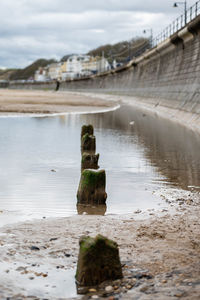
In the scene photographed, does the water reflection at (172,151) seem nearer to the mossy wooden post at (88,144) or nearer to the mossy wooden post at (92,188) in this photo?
the mossy wooden post at (88,144)

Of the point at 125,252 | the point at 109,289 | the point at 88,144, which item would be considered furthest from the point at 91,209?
the point at 88,144

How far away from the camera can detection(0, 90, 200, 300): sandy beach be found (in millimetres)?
4293

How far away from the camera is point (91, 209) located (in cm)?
759

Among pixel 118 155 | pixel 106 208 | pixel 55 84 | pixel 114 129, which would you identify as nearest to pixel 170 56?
pixel 114 129

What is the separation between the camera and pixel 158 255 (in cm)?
517

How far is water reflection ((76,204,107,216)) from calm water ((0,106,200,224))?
10 centimetres

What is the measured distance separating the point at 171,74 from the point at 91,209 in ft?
100

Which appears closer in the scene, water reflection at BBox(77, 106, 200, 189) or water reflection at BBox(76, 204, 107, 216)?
water reflection at BBox(76, 204, 107, 216)

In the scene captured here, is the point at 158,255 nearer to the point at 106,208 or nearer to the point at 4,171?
the point at 106,208

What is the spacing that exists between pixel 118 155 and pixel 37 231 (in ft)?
25.8

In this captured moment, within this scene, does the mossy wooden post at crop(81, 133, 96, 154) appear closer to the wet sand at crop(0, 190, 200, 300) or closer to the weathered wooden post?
the weathered wooden post

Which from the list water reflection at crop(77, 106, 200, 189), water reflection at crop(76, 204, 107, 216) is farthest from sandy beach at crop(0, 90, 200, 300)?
water reflection at crop(77, 106, 200, 189)

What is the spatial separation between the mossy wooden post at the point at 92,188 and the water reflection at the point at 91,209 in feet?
0.34

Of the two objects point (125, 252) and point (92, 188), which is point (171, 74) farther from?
A: point (125, 252)
